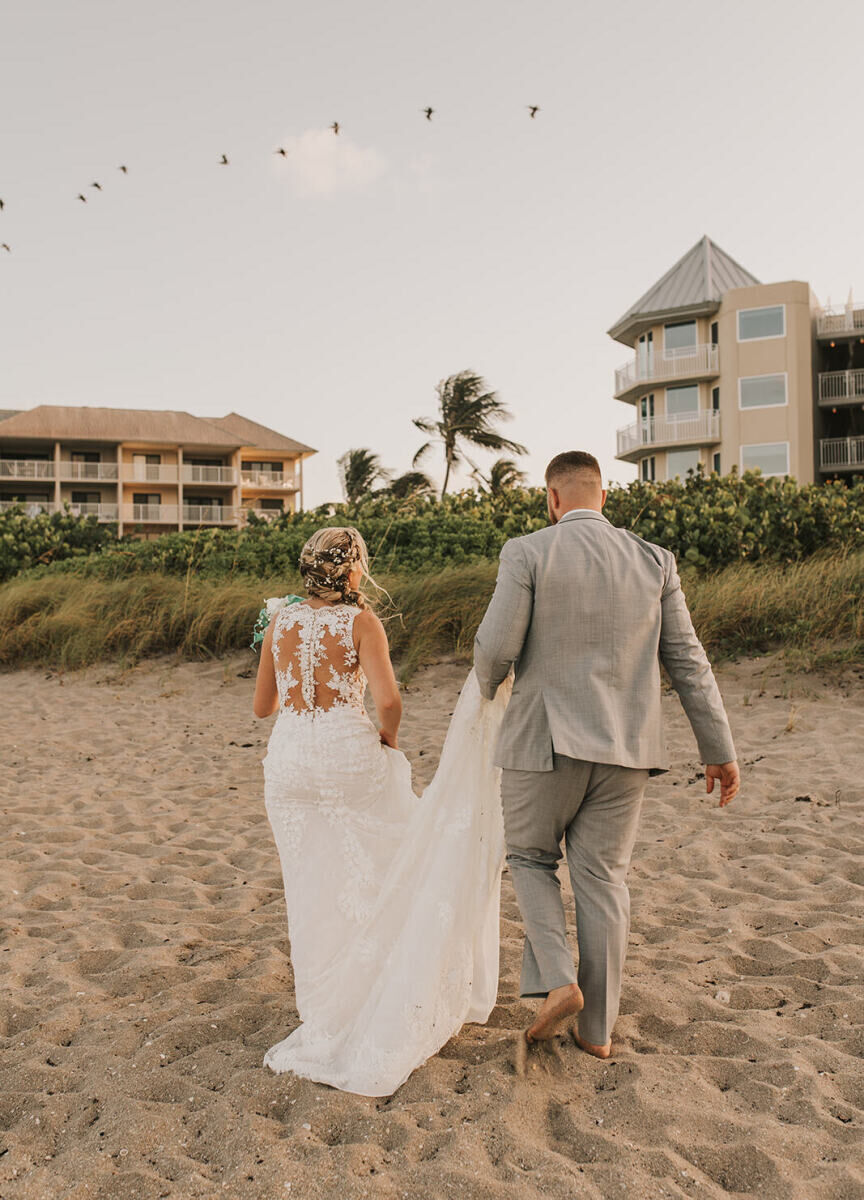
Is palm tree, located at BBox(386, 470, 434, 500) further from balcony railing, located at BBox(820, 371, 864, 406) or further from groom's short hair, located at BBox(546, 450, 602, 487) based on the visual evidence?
groom's short hair, located at BBox(546, 450, 602, 487)

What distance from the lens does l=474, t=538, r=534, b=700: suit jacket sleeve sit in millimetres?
3162

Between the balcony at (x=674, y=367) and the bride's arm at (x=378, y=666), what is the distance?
36052mm

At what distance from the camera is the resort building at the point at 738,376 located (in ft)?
115

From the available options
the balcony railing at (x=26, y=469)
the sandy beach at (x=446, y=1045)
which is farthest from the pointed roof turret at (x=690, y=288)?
the sandy beach at (x=446, y=1045)

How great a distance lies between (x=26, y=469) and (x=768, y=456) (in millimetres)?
33137

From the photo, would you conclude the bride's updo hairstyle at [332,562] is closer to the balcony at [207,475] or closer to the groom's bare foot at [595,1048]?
the groom's bare foot at [595,1048]

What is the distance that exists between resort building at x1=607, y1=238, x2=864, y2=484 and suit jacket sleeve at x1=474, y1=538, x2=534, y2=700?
33.4 meters

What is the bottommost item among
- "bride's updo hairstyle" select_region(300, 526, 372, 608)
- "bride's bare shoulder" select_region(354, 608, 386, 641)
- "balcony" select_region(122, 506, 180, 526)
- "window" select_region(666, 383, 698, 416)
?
"bride's bare shoulder" select_region(354, 608, 386, 641)

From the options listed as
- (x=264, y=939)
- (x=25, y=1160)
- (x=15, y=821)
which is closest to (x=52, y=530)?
(x=15, y=821)

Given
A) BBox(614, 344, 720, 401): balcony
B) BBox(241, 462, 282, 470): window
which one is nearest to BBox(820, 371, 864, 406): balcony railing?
BBox(614, 344, 720, 401): balcony

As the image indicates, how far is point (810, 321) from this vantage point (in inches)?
1414

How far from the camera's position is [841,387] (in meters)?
36.2

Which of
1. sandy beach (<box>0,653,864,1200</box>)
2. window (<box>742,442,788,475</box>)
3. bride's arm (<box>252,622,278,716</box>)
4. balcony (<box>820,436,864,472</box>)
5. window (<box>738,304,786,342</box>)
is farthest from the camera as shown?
balcony (<box>820,436,864,472</box>)

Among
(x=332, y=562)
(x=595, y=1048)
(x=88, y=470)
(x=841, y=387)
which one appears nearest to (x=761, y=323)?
(x=841, y=387)
